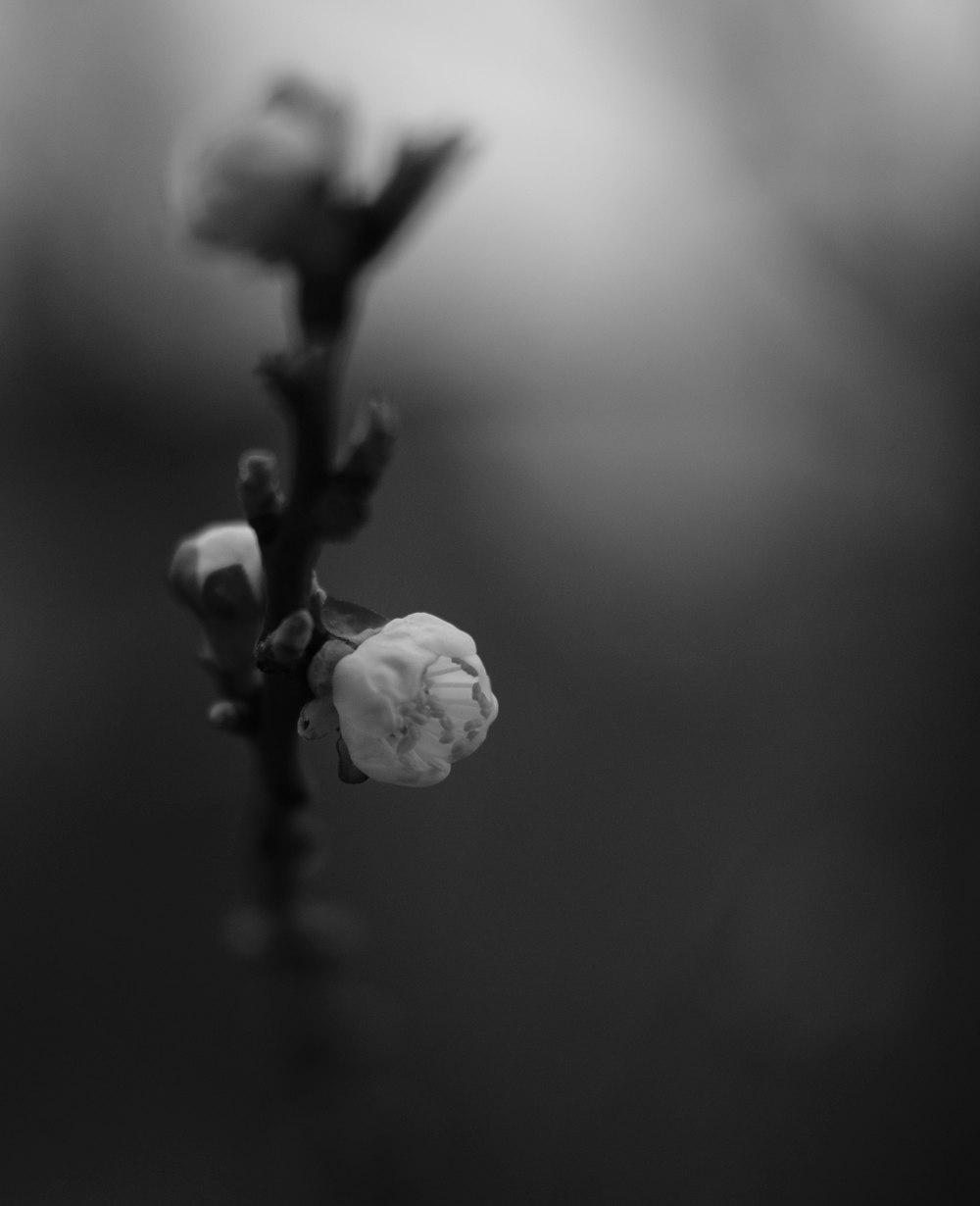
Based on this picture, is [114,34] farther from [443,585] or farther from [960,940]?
[960,940]

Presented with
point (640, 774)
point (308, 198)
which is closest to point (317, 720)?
point (308, 198)

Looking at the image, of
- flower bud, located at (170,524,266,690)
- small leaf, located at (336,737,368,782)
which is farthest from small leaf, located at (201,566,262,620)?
small leaf, located at (336,737,368,782)

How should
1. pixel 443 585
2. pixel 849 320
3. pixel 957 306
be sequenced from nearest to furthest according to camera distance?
pixel 957 306 → pixel 849 320 → pixel 443 585

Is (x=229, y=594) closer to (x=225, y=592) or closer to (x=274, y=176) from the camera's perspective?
(x=225, y=592)

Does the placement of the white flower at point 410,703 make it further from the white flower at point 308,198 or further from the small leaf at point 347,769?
the white flower at point 308,198

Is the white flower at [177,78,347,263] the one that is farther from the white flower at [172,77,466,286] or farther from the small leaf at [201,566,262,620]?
the small leaf at [201,566,262,620]

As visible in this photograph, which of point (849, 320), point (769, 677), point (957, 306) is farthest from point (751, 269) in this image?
point (769, 677)
